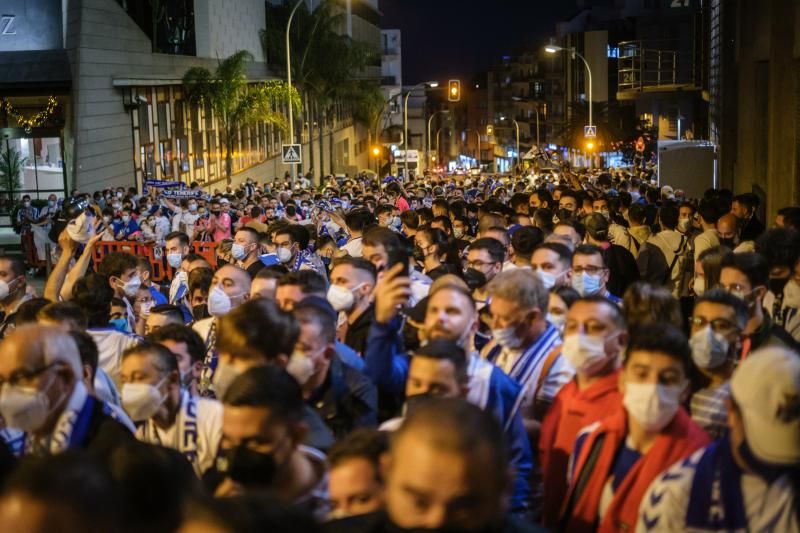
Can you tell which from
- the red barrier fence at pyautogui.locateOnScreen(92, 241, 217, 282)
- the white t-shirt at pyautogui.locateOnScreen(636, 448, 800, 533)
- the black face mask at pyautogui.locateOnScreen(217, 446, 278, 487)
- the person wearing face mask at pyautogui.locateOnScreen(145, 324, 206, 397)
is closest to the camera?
the white t-shirt at pyautogui.locateOnScreen(636, 448, 800, 533)

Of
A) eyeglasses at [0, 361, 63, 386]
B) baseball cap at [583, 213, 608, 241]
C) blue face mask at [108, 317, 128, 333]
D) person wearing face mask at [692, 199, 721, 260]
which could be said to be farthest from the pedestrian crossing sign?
eyeglasses at [0, 361, 63, 386]

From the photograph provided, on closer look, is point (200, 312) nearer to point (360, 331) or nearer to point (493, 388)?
point (360, 331)

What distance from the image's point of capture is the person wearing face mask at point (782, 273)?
786cm

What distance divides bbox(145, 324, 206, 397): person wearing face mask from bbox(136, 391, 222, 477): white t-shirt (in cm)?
75

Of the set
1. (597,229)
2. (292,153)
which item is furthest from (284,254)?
(292,153)

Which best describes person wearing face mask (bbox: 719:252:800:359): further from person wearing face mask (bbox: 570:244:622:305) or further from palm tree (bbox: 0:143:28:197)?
palm tree (bbox: 0:143:28:197)

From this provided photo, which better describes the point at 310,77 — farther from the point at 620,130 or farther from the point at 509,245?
the point at 509,245

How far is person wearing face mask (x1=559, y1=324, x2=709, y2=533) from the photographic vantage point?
4629 mm

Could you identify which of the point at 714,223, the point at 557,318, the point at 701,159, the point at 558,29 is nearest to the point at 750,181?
the point at 701,159

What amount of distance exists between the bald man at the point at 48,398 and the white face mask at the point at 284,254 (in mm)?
6389

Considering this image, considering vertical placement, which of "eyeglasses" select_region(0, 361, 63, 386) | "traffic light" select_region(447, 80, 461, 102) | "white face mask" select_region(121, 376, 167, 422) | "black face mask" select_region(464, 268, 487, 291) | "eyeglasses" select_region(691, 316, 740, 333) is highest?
"traffic light" select_region(447, 80, 461, 102)

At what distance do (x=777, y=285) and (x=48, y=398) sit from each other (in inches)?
204

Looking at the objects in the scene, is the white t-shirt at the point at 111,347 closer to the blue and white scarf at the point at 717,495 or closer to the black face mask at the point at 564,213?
the blue and white scarf at the point at 717,495

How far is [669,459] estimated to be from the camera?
463 centimetres
